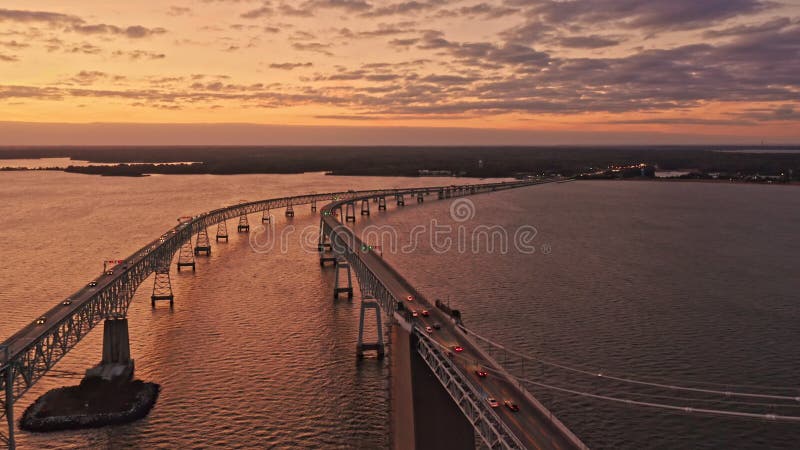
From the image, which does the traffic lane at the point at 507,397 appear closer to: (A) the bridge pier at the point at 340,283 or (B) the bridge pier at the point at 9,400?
(A) the bridge pier at the point at 340,283

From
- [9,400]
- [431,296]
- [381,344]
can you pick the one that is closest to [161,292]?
[431,296]

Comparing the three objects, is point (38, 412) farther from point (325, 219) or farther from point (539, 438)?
point (325, 219)

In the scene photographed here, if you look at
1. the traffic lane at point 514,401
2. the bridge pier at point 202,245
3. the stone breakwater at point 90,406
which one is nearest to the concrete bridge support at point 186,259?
the bridge pier at point 202,245

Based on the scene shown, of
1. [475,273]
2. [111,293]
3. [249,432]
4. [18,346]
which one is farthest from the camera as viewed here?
[475,273]

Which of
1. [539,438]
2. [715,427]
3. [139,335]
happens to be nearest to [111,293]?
[139,335]

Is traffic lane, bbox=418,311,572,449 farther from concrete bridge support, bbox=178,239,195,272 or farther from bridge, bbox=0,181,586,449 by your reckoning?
concrete bridge support, bbox=178,239,195,272
